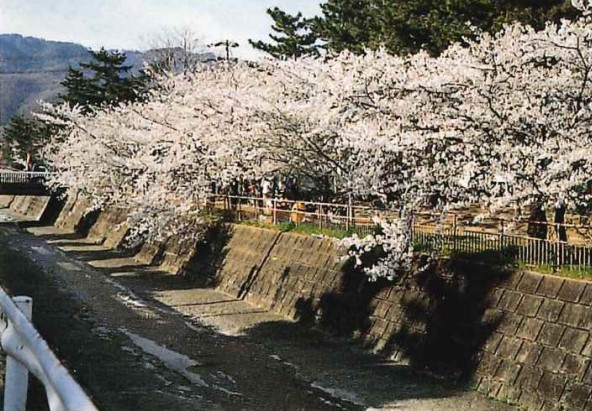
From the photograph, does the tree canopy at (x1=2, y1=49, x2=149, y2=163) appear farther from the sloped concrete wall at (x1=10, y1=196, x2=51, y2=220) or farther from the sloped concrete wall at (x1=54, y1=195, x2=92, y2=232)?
the sloped concrete wall at (x1=54, y1=195, x2=92, y2=232)

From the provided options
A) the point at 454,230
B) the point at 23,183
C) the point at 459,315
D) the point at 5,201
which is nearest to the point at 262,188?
the point at 454,230

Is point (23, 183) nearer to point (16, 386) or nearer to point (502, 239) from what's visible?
point (502, 239)

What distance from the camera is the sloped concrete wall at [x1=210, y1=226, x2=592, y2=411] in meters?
8.52

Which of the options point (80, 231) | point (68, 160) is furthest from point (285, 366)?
point (80, 231)

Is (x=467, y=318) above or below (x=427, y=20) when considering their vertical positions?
below

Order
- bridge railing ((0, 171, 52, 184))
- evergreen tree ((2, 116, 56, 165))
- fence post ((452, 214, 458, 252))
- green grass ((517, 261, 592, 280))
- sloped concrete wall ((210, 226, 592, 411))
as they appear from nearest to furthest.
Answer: sloped concrete wall ((210, 226, 592, 411)) < green grass ((517, 261, 592, 280)) < fence post ((452, 214, 458, 252)) < bridge railing ((0, 171, 52, 184)) < evergreen tree ((2, 116, 56, 165))

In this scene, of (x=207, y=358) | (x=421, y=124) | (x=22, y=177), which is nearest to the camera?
(x=421, y=124)

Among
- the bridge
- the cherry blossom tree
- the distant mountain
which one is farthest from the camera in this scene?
the distant mountain

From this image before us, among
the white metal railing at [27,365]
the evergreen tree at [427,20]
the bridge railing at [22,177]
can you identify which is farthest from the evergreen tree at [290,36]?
the white metal railing at [27,365]

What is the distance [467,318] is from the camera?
10273 mm

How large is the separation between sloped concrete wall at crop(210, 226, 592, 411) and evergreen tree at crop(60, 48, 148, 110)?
2175cm

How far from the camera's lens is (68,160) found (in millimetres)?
28000

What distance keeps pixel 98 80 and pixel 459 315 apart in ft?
97.2

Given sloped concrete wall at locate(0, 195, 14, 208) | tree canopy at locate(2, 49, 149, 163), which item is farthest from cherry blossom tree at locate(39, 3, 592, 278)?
sloped concrete wall at locate(0, 195, 14, 208)
